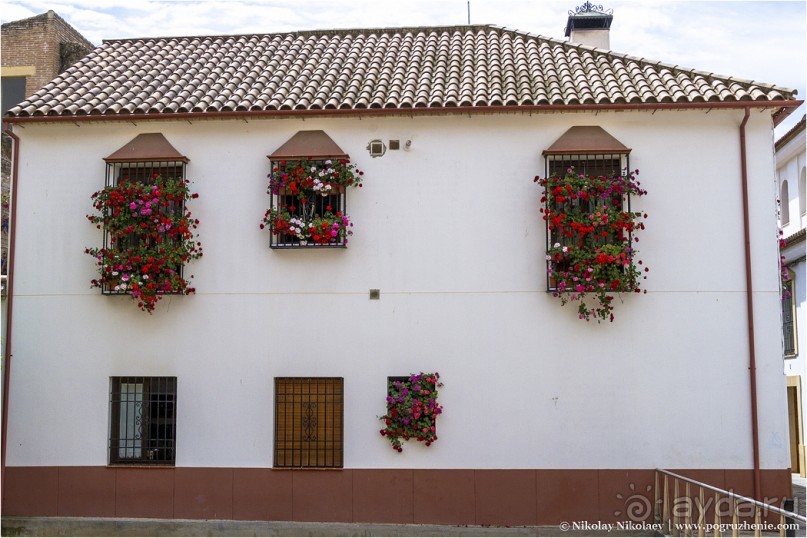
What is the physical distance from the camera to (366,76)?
13.4m

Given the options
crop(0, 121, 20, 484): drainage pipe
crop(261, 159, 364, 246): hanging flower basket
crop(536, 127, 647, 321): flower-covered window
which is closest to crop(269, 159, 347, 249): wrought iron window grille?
crop(261, 159, 364, 246): hanging flower basket

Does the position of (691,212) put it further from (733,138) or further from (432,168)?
(432,168)

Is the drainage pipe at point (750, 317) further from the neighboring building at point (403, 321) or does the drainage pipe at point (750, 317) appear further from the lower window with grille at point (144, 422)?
the lower window with grille at point (144, 422)

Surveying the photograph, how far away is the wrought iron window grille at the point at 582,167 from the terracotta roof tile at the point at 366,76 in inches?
30.7

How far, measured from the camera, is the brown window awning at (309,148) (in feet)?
40.0

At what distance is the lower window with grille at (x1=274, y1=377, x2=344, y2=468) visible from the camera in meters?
12.0

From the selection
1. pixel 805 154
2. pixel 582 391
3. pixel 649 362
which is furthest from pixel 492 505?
pixel 805 154

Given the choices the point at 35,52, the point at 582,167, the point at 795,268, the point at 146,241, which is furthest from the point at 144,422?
the point at 795,268

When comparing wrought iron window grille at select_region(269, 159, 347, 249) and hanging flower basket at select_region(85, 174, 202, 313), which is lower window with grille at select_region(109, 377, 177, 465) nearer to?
hanging flower basket at select_region(85, 174, 202, 313)

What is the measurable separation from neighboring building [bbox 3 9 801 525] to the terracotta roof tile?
0.09 metres

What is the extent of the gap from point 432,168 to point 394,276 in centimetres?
167

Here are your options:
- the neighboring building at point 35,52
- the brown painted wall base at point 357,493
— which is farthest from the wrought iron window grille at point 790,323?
the neighboring building at point 35,52

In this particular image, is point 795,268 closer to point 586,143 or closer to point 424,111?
point 586,143

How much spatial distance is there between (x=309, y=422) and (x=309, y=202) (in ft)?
10.4
